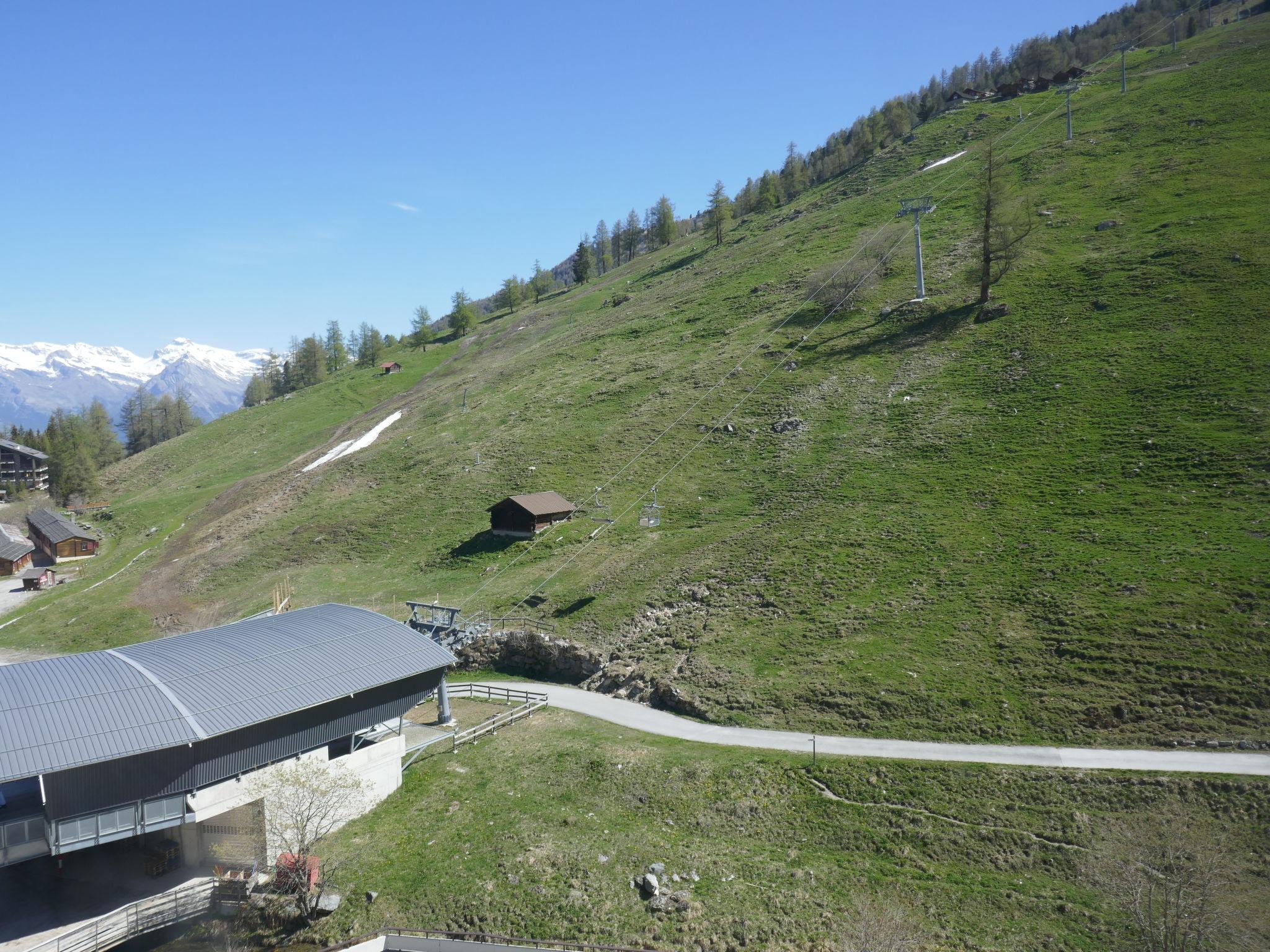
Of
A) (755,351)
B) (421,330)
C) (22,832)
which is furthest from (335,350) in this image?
(22,832)

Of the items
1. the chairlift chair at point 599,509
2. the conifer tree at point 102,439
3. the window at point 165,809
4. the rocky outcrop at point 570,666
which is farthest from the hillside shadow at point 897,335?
the conifer tree at point 102,439

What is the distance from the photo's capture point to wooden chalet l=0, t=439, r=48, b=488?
5182 inches

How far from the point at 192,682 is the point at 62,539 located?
72.7 metres

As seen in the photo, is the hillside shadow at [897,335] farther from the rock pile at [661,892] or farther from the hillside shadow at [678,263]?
the hillside shadow at [678,263]

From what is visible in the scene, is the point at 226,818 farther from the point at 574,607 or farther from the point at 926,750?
the point at 926,750

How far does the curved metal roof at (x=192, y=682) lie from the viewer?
24984 mm

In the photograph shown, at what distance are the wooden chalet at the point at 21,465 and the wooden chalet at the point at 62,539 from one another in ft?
170

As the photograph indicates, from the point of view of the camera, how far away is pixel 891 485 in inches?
2068

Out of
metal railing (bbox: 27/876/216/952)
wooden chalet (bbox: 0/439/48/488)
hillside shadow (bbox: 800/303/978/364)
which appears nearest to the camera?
metal railing (bbox: 27/876/216/952)

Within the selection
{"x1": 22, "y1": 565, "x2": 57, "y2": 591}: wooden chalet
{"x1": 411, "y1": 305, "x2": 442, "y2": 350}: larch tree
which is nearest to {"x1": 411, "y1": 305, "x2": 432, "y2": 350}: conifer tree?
{"x1": 411, "y1": 305, "x2": 442, "y2": 350}: larch tree

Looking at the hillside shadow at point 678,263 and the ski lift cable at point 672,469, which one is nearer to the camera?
the ski lift cable at point 672,469

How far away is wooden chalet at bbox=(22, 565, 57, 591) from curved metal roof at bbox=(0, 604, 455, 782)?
183ft

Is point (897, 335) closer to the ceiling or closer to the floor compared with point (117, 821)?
closer to the ceiling

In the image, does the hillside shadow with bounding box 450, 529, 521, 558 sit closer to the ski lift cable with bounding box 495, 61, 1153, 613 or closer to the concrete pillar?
the ski lift cable with bounding box 495, 61, 1153, 613
